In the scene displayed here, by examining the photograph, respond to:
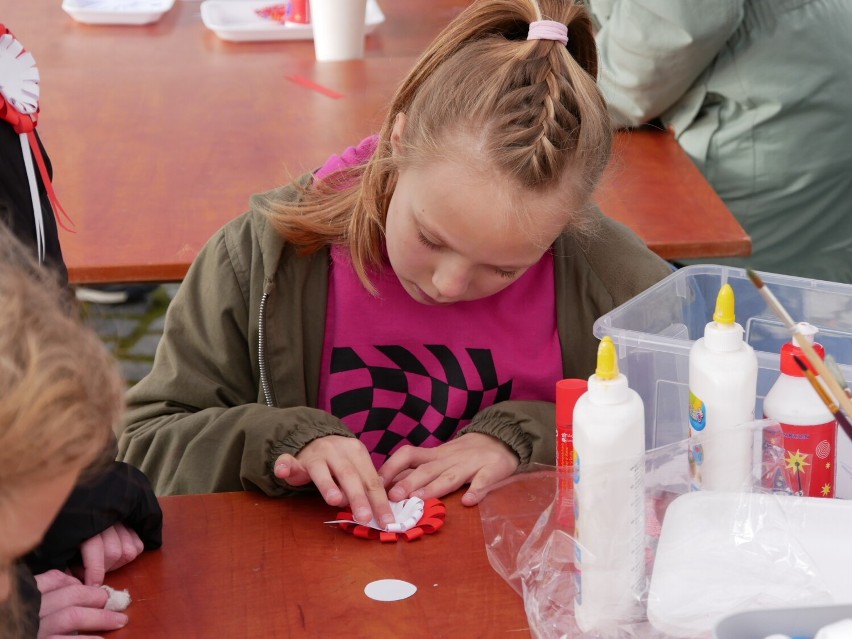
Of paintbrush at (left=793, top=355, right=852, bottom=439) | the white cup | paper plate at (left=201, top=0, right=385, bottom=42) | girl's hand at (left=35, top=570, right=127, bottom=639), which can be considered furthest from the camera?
paper plate at (left=201, top=0, right=385, bottom=42)

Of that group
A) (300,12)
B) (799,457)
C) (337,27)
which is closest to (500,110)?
(799,457)

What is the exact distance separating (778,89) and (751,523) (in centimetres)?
144

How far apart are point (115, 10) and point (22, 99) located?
1683 mm

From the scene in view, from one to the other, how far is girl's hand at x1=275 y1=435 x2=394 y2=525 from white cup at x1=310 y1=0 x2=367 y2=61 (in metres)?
1.59

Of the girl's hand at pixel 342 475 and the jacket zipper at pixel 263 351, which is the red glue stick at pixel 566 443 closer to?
the girl's hand at pixel 342 475

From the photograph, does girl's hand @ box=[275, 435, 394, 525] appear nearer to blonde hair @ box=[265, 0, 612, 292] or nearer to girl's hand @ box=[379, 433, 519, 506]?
girl's hand @ box=[379, 433, 519, 506]

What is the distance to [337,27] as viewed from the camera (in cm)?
259

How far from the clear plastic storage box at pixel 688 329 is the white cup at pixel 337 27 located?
4.92 ft

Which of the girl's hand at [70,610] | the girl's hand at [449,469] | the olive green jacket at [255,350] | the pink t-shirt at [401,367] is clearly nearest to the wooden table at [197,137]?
the olive green jacket at [255,350]

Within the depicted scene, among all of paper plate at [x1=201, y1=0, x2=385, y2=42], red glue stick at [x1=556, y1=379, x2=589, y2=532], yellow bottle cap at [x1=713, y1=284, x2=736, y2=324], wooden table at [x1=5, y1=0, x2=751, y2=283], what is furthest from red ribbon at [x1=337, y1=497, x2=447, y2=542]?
paper plate at [x1=201, y1=0, x2=385, y2=42]

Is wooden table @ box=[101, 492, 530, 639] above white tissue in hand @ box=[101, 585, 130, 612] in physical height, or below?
below

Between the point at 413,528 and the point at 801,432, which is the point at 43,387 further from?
the point at 801,432

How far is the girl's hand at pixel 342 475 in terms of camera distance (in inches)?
44.4

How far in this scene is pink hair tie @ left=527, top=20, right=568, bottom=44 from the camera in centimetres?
125
